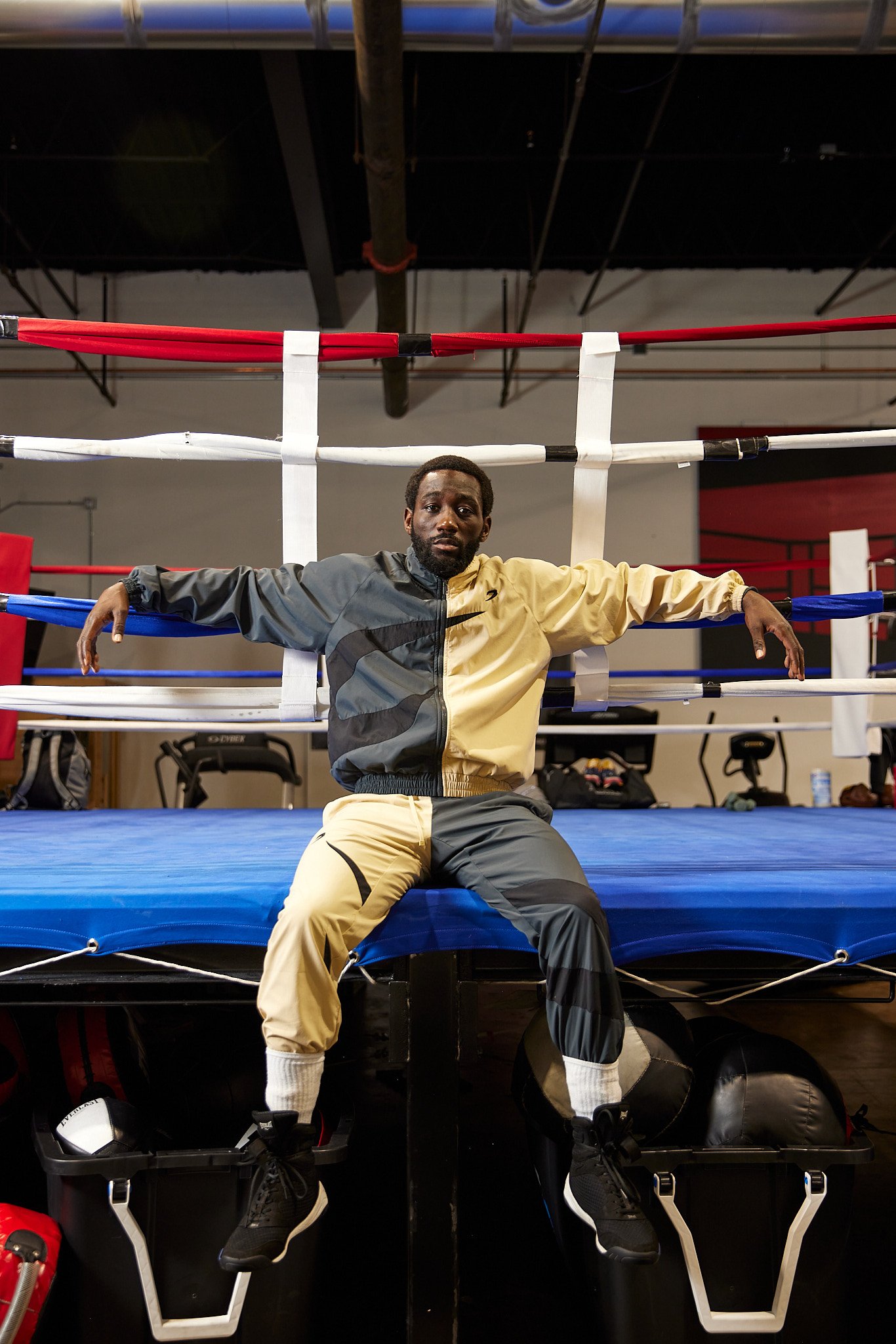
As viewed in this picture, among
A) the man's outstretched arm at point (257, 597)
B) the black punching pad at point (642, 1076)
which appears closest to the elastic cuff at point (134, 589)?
the man's outstretched arm at point (257, 597)

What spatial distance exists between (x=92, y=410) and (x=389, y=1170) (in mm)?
6740

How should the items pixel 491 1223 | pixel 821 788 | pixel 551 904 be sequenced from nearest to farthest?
1. pixel 551 904
2. pixel 491 1223
3. pixel 821 788

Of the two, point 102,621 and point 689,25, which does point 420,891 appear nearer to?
point 102,621

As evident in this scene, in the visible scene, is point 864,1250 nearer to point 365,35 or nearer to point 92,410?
→ point 365,35

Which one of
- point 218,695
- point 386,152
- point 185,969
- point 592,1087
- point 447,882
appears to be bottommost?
point 592,1087

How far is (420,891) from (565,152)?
15.3 feet

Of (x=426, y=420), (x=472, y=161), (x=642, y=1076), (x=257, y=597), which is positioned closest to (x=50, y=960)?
(x=257, y=597)

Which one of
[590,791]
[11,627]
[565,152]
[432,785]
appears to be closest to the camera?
[432,785]

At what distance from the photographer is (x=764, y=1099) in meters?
1.38

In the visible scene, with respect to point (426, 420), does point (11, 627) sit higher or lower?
lower

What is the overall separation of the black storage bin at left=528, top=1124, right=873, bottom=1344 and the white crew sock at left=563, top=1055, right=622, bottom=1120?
0.51ft

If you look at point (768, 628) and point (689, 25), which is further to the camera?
point (689, 25)

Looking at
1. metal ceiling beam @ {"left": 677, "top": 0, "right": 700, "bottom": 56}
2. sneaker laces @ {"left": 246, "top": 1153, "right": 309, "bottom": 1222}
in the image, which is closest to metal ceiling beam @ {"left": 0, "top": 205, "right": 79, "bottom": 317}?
metal ceiling beam @ {"left": 677, "top": 0, "right": 700, "bottom": 56}

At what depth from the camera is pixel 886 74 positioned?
525 cm
